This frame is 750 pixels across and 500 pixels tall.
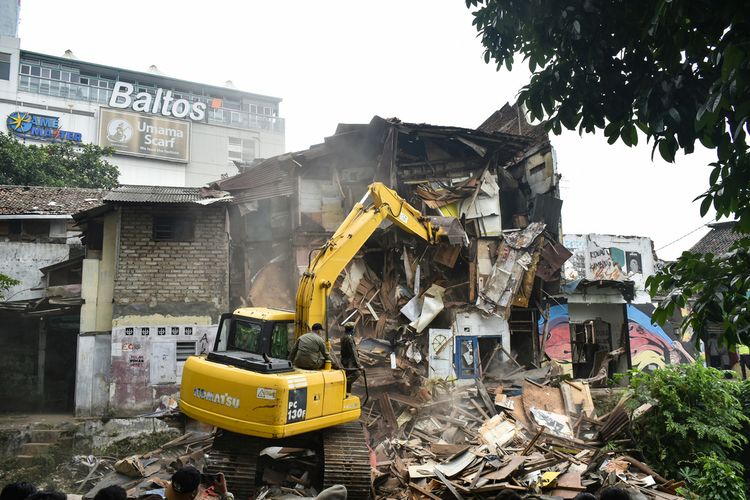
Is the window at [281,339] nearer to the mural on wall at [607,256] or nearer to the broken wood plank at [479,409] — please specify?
the broken wood plank at [479,409]

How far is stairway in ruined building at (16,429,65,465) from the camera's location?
12375mm

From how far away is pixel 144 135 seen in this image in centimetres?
4478

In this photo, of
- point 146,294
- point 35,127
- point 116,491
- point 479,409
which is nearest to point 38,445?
point 146,294

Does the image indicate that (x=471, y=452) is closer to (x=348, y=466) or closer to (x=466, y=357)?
(x=348, y=466)

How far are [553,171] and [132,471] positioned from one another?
50.5 feet

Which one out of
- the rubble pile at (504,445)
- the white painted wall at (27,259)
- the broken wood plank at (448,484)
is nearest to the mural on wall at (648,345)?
the rubble pile at (504,445)

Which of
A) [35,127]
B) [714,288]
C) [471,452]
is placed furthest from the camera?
[35,127]

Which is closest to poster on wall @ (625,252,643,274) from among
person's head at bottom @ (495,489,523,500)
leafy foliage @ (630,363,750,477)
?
leafy foliage @ (630,363,750,477)

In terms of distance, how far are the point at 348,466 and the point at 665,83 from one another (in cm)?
638

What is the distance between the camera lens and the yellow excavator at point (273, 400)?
6.73 meters

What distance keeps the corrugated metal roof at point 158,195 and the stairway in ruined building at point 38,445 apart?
6.34m

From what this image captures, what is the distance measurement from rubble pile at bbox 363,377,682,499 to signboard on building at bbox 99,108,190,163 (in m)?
40.3

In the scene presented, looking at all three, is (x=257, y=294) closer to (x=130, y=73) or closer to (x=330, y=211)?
(x=330, y=211)

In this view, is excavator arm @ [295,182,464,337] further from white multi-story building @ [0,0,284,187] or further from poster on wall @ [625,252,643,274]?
white multi-story building @ [0,0,284,187]
